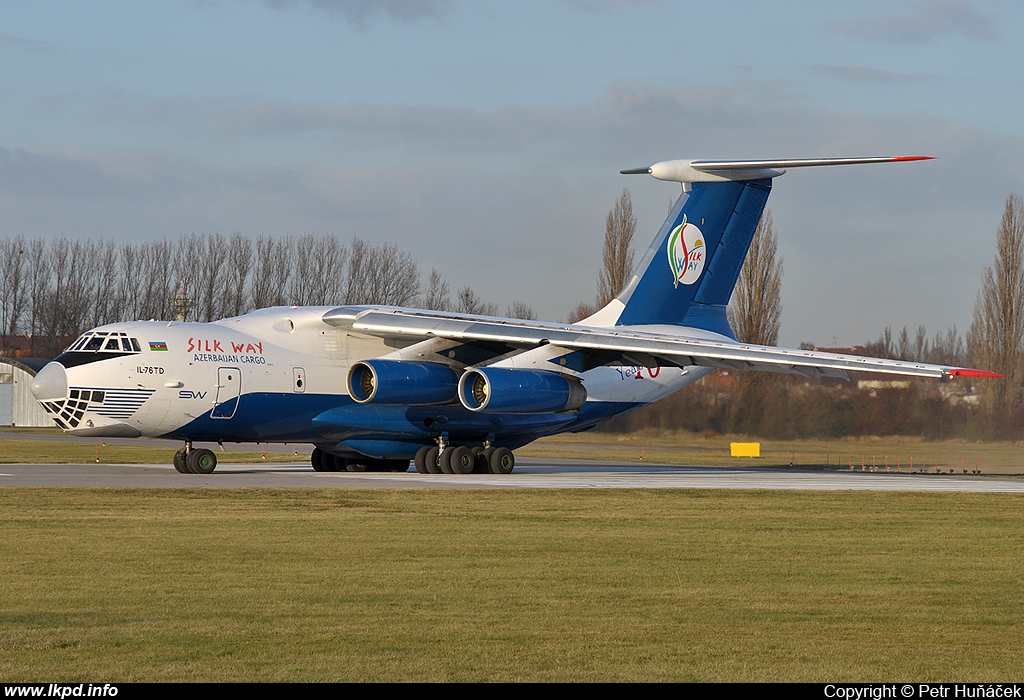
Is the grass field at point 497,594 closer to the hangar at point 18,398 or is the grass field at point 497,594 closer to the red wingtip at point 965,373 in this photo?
the red wingtip at point 965,373

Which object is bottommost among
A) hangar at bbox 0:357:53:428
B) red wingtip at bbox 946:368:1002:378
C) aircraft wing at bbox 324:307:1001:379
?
hangar at bbox 0:357:53:428

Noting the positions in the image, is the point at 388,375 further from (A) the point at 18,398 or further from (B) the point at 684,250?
(A) the point at 18,398

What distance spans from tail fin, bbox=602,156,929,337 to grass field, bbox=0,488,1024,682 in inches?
426

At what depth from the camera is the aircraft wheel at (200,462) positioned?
20.0 m

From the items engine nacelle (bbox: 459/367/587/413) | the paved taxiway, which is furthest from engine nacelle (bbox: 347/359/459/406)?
the paved taxiway

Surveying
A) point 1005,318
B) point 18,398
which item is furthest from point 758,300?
point 18,398

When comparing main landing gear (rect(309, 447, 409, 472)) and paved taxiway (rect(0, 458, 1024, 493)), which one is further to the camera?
main landing gear (rect(309, 447, 409, 472))

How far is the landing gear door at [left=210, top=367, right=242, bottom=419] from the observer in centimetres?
2006

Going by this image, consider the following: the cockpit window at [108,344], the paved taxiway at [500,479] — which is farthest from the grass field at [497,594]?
the cockpit window at [108,344]

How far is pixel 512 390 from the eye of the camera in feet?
68.8

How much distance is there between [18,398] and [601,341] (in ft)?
149

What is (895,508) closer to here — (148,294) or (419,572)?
(419,572)

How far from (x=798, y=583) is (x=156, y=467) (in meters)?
16.0

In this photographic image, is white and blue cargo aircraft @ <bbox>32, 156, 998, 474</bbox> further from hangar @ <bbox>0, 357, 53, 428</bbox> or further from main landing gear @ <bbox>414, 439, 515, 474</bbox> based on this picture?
hangar @ <bbox>0, 357, 53, 428</bbox>
